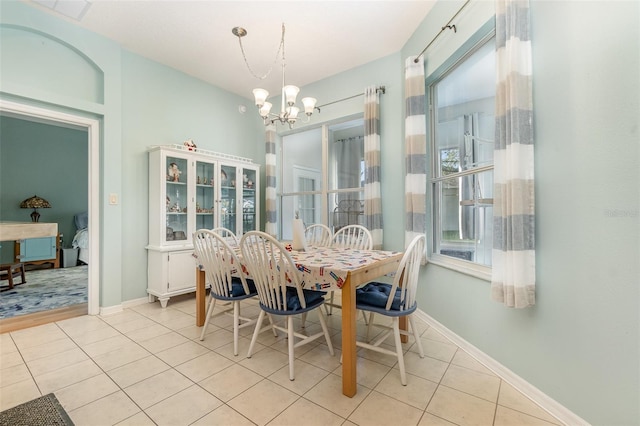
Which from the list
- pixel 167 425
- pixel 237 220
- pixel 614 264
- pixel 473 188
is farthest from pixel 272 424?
pixel 237 220

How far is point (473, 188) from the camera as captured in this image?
2352 millimetres

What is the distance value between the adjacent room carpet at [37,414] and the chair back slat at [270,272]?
1128 mm

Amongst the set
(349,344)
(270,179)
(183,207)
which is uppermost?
(270,179)

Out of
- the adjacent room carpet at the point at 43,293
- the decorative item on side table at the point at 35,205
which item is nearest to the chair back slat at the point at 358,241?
the adjacent room carpet at the point at 43,293

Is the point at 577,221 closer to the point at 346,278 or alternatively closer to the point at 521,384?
the point at 521,384

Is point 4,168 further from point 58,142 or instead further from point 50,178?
point 58,142

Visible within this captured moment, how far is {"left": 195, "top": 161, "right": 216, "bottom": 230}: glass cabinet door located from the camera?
3.57 m

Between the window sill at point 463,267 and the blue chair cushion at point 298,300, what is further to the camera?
the window sill at point 463,267

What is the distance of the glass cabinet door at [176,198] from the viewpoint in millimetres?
3293

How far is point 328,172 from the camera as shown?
396 cm

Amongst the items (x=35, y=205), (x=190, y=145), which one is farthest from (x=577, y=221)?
(x=35, y=205)

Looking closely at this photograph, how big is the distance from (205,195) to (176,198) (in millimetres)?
361

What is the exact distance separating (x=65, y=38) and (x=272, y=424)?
374cm

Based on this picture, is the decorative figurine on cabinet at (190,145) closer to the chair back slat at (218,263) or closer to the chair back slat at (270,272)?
the chair back slat at (218,263)
